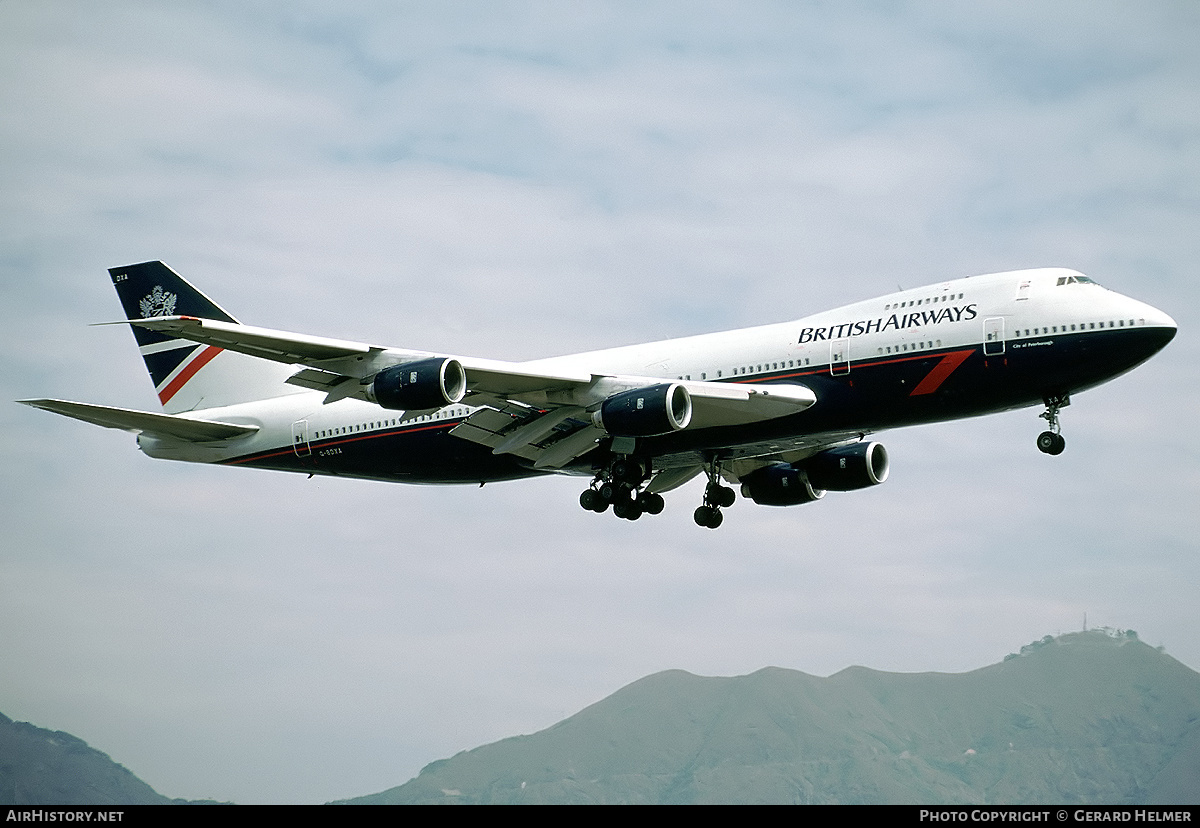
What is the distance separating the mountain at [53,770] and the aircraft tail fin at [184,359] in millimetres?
115511

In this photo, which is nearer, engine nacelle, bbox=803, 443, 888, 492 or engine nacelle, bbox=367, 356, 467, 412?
engine nacelle, bbox=367, 356, 467, 412

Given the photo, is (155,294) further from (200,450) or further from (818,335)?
(818,335)

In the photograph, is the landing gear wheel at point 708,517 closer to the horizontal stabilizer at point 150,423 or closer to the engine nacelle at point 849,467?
the engine nacelle at point 849,467

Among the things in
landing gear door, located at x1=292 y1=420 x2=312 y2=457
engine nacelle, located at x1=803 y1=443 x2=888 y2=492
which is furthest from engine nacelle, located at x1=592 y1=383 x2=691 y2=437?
landing gear door, located at x1=292 y1=420 x2=312 y2=457

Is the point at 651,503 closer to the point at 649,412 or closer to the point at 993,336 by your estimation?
the point at 649,412

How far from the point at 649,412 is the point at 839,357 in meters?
5.50

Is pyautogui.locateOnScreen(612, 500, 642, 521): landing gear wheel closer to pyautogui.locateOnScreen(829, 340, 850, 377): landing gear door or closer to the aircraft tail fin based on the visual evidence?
pyautogui.locateOnScreen(829, 340, 850, 377): landing gear door

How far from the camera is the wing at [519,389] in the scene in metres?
34.8

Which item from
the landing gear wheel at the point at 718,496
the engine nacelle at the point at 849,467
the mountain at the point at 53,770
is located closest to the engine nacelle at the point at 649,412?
the landing gear wheel at the point at 718,496

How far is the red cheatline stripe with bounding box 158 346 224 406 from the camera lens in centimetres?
4809

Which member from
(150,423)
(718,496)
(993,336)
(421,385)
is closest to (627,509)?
(718,496)

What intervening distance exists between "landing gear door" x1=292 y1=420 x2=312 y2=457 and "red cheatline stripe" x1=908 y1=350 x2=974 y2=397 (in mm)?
20044

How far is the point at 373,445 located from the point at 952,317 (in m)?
18.6
